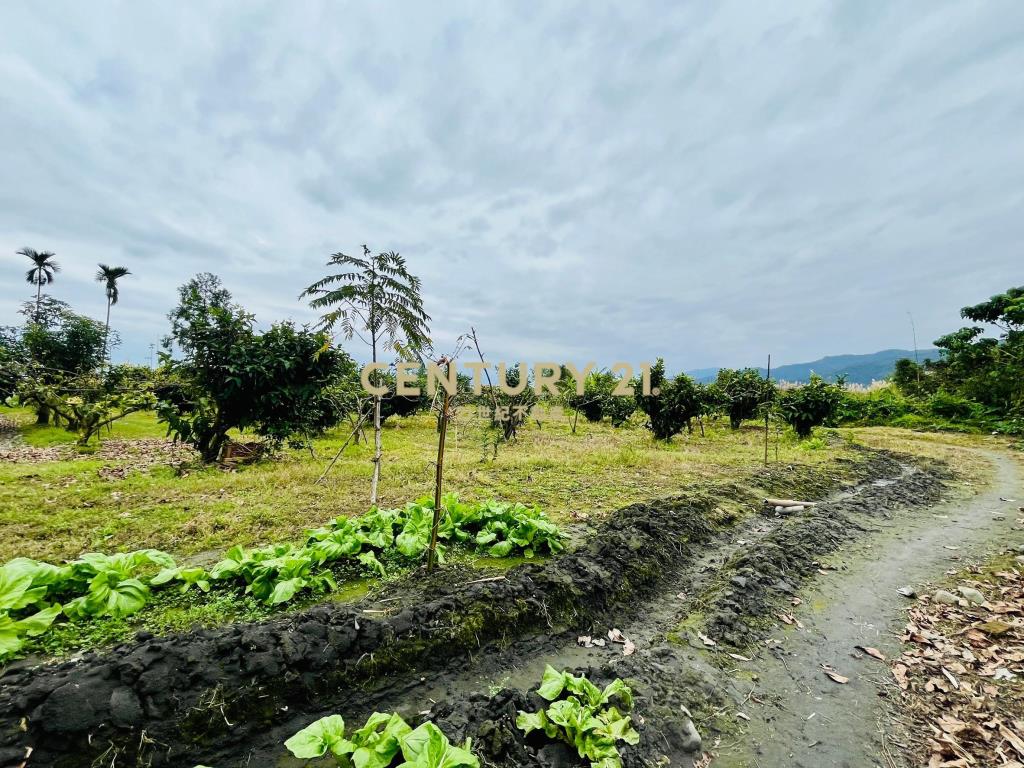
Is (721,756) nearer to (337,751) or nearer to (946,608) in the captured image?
(337,751)

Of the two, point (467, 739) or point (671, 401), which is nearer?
point (467, 739)

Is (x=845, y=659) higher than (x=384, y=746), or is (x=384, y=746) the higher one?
(x=384, y=746)

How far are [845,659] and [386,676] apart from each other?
3631 millimetres

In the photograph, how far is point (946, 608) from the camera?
3984mm

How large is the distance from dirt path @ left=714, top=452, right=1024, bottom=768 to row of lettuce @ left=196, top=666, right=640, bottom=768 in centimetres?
67

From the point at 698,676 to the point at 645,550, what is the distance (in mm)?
1789

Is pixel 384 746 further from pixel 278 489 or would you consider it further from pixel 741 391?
pixel 741 391

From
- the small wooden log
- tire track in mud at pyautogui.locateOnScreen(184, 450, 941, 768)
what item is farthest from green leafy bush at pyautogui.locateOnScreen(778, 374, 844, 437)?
tire track in mud at pyautogui.locateOnScreen(184, 450, 941, 768)

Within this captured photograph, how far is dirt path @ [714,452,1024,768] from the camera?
245cm

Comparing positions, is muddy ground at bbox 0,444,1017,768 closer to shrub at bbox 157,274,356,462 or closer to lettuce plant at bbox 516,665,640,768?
lettuce plant at bbox 516,665,640,768

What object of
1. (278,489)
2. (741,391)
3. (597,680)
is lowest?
(597,680)

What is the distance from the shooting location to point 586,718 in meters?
2.26

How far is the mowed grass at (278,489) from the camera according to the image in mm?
4715

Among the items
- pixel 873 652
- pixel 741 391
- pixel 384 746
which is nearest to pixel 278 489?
pixel 384 746
